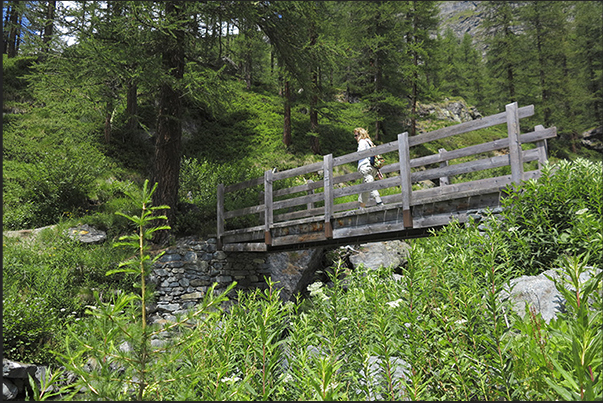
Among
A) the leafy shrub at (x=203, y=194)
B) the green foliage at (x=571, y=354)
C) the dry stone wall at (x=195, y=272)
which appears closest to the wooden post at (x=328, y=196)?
the dry stone wall at (x=195, y=272)

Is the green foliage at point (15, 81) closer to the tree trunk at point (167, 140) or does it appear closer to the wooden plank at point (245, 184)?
the tree trunk at point (167, 140)

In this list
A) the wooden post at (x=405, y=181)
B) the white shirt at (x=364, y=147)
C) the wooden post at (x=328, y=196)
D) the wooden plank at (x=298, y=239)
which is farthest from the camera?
the white shirt at (x=364, y=147)

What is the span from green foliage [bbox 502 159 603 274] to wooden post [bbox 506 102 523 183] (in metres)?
0.86

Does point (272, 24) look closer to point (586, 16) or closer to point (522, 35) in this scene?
point (522, 35)

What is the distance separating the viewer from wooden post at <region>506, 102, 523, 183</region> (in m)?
5.26

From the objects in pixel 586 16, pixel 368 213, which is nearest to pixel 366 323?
pixel 368 213

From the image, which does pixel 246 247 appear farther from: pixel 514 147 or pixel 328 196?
pixel 514 147

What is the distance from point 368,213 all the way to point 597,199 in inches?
138

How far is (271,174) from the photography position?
859cm

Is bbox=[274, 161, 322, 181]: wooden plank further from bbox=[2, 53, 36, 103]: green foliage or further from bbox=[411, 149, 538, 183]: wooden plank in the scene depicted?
bbox=[2, 53, 36, 103]: green foliage

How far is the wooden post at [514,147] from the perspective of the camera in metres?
5.26

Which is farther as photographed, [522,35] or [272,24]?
[522,35]

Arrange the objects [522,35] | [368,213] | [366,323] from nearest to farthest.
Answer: [366,323] → [368,213] → [522,35]

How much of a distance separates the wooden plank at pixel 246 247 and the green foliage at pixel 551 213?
5451 millimetres
